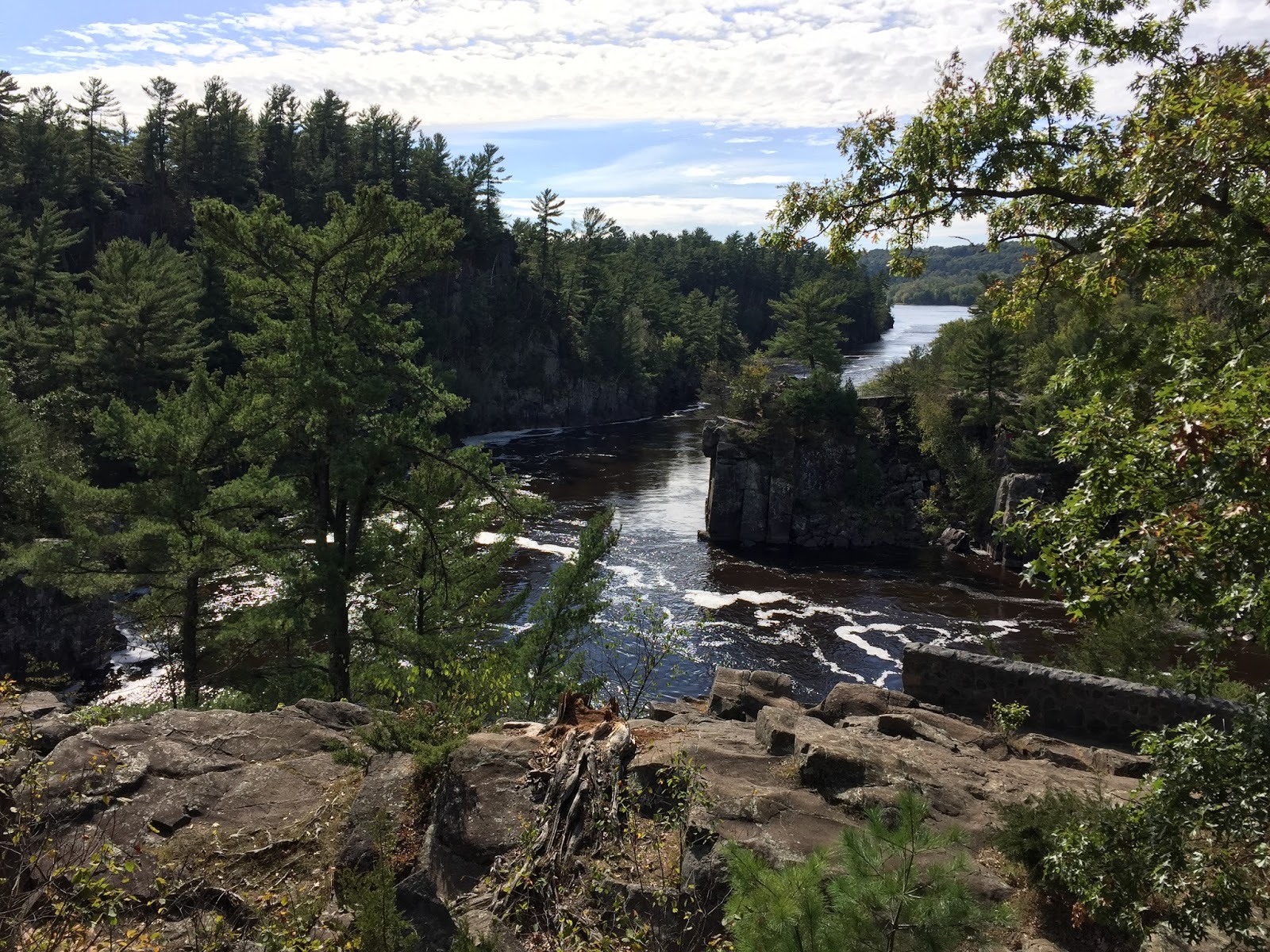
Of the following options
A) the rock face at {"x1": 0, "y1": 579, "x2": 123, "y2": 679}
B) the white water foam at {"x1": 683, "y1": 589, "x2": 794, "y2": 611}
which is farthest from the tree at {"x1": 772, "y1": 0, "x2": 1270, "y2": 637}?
the rock face at {"x1": 0, "y1": 579, "x2": 123, "y2": 679}

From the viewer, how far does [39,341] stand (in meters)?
44.4

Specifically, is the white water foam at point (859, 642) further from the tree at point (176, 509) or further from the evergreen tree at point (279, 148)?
the evergreen tree at point (279, 148)

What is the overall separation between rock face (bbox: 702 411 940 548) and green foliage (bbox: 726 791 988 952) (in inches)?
1610

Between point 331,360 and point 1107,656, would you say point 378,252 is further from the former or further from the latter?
point 1107,656

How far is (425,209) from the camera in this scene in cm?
7556

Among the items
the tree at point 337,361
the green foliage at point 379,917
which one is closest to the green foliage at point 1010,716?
the green foliage at point 379,917

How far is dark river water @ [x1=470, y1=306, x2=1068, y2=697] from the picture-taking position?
3014cm

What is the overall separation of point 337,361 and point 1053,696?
576 inches

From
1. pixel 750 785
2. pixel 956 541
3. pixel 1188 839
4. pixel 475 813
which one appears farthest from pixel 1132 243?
pixel 956 541

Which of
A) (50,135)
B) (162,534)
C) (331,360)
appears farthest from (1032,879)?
(50,135)

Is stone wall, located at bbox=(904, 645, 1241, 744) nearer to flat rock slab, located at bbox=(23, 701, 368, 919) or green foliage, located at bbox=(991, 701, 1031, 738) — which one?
green foliage, located at bbox=(991, 701, 1031, 738)

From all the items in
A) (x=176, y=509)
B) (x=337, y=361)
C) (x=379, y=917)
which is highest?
(x=337, y=361)

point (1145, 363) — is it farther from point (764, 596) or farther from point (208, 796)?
point (764, 596)

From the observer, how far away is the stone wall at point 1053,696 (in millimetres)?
12922
